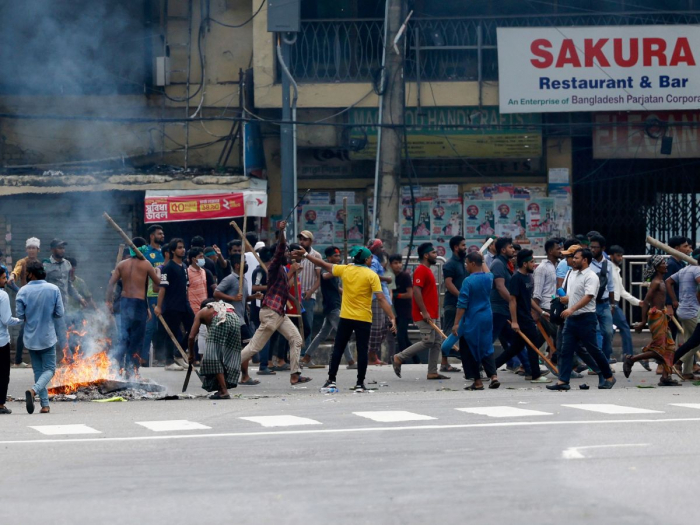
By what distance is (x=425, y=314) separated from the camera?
13.3 m

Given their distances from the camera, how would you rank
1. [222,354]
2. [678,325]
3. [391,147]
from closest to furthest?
[222,354]
[678,325]
[391,147]

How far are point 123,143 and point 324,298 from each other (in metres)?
7.03

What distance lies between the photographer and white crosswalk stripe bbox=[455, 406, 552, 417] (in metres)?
9.77

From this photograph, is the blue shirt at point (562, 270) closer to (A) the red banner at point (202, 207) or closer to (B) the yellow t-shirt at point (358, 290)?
(B) the yellow t-shirt at point (358, 290)

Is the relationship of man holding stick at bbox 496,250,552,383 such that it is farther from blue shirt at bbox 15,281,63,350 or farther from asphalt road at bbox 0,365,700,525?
blue shirt at bbox 15,281,63,350

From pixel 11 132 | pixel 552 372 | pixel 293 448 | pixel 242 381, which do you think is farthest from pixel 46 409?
pixel 11 132

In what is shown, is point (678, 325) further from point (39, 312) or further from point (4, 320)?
point (4, 320)

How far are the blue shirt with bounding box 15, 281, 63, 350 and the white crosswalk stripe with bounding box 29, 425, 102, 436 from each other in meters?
1.47

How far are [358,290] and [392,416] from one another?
259 cm

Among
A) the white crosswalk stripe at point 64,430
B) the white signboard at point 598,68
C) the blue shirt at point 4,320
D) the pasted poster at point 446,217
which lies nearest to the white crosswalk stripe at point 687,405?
the white crosswalk stripe at point 64,430

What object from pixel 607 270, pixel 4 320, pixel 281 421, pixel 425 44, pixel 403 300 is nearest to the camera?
pixel 281 421

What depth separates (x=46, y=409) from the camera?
430 inches

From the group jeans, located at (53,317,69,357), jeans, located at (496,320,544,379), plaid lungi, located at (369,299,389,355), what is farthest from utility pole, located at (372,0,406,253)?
jeans, located at (53,317,69,357)

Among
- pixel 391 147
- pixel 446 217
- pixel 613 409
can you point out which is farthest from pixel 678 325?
pixel 446 217
